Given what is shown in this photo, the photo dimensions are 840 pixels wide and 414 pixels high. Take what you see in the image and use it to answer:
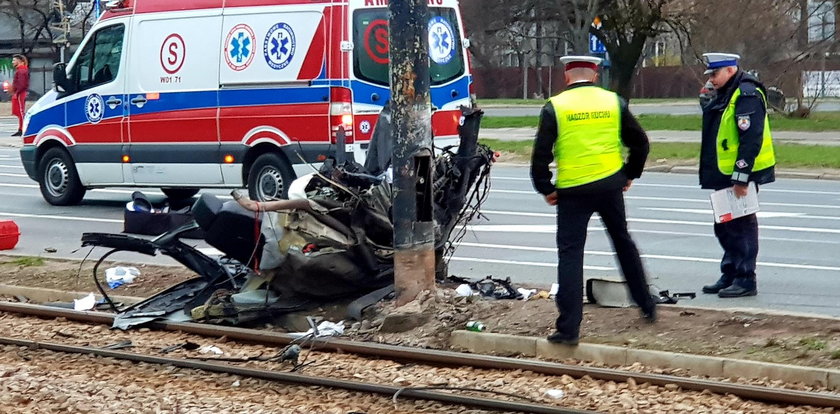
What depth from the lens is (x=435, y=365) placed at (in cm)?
762

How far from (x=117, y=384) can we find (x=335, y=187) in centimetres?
233

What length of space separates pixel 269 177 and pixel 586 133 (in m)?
8.13

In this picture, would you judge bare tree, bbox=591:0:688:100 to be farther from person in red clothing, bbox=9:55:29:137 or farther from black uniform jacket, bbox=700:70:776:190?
black uniform jacket, bbox=700:70:776:190

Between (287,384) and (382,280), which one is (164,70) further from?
(287,384)

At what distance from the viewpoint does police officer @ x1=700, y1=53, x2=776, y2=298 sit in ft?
29.6

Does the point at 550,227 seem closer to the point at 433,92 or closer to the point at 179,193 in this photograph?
the point at 433,92

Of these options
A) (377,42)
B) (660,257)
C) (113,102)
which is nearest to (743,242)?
(660,257)

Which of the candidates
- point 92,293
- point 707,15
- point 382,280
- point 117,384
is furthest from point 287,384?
point 707,15

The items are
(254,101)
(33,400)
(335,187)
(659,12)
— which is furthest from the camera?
(659,12)

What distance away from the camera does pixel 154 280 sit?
34.7 feet

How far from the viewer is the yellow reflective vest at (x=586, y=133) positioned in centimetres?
748

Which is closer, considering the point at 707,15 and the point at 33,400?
the point at 33,400

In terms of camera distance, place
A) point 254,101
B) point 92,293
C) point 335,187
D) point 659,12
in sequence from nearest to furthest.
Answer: point 335,187
point 92,293
point 254,101
point 659,12

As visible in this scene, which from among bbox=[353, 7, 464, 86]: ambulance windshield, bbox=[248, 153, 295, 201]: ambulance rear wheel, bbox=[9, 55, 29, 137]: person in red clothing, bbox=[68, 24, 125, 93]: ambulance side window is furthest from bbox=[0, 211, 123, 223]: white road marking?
bbox=[9, 55, 29, 137]: person in red clothing
